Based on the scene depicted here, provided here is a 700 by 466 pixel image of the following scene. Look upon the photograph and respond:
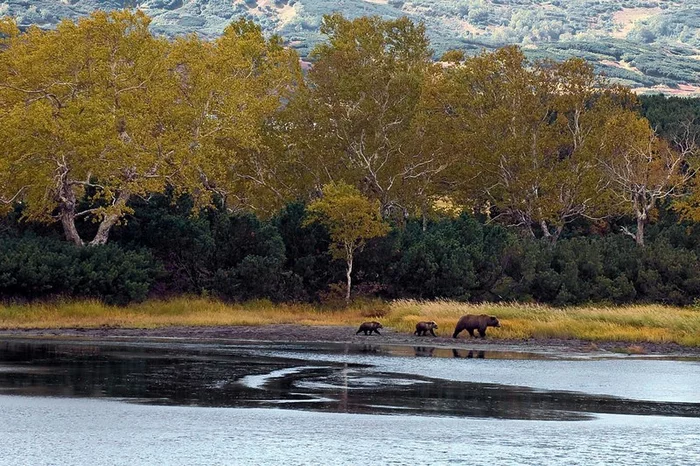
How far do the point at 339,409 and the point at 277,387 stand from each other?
4274 millimetres

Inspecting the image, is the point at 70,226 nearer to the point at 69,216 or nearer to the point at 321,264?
the point at 69,216

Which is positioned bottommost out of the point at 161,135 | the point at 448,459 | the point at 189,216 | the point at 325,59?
the point at 448,459

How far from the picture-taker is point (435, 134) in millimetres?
78500

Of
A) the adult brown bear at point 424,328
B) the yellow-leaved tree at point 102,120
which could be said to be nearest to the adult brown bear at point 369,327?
the adult brown bear at point 424,328

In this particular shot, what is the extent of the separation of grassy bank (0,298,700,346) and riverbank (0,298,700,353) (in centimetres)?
4

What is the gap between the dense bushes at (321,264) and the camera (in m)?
57.7

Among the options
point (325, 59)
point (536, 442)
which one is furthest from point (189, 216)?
point (536, 442)

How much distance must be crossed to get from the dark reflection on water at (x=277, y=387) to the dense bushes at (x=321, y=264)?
18.4 metres

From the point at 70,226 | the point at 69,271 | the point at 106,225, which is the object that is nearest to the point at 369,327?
the point at 69,271

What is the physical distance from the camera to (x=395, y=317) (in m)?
54.2

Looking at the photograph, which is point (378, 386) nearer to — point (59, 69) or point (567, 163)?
point (59, 69)

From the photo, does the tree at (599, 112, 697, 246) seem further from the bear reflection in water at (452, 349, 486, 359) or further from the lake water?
the lake water

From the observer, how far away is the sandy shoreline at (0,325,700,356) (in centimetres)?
4481

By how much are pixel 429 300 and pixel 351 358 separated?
2167 cm
